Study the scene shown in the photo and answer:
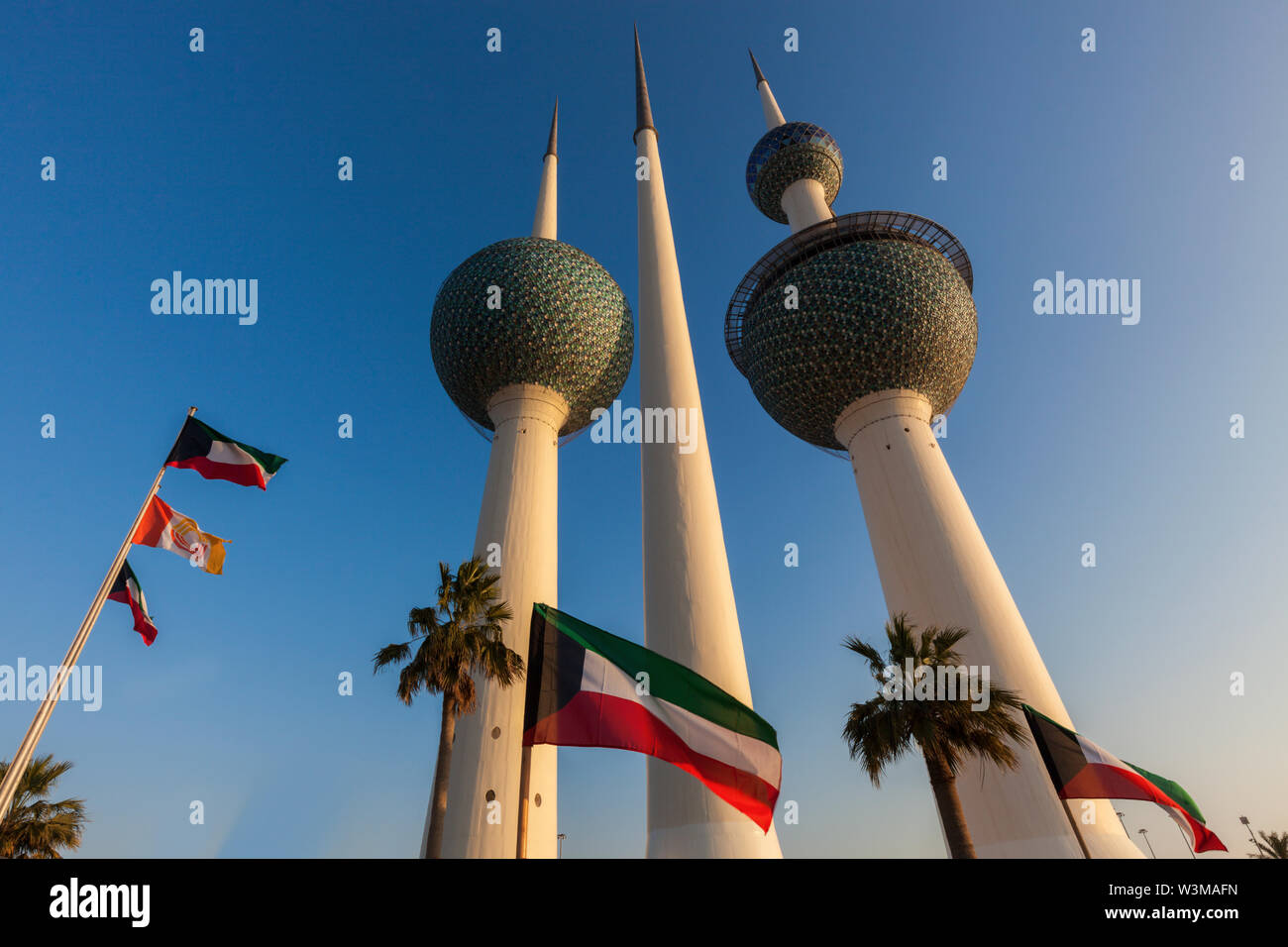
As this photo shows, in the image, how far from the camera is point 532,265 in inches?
1522

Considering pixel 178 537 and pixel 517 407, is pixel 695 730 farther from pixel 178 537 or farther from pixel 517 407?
pixel 517 407

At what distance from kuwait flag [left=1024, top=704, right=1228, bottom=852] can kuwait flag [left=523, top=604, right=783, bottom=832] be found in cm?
799

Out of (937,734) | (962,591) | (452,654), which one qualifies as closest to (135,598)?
(452,654)

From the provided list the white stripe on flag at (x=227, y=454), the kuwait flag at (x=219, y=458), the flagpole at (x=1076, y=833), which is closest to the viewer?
the kuwait flag at (x=219, y=458)

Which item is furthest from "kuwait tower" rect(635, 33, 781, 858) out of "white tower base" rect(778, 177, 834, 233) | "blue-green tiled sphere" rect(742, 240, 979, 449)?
"white tower base" rect(778, 177, 834, 233)

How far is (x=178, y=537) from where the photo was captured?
19.1 metres

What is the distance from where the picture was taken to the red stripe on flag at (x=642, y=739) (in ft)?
50.1

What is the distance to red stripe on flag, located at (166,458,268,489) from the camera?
20203 mm

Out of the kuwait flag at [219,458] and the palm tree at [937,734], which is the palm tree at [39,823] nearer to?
the kuwait flag at [219,458]

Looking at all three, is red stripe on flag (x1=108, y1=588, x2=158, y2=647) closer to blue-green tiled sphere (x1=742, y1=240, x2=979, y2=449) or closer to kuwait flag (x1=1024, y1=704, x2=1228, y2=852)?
kuwait flag (x1=1024, y1=704, x2=1228, y2=852)

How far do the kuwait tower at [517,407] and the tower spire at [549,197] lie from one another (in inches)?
34.7

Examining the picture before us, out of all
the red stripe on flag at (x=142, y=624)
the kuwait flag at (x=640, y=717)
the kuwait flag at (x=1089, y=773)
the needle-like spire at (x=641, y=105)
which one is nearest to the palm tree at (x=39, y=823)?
the red stripe on flag at (x=142, y=624)
